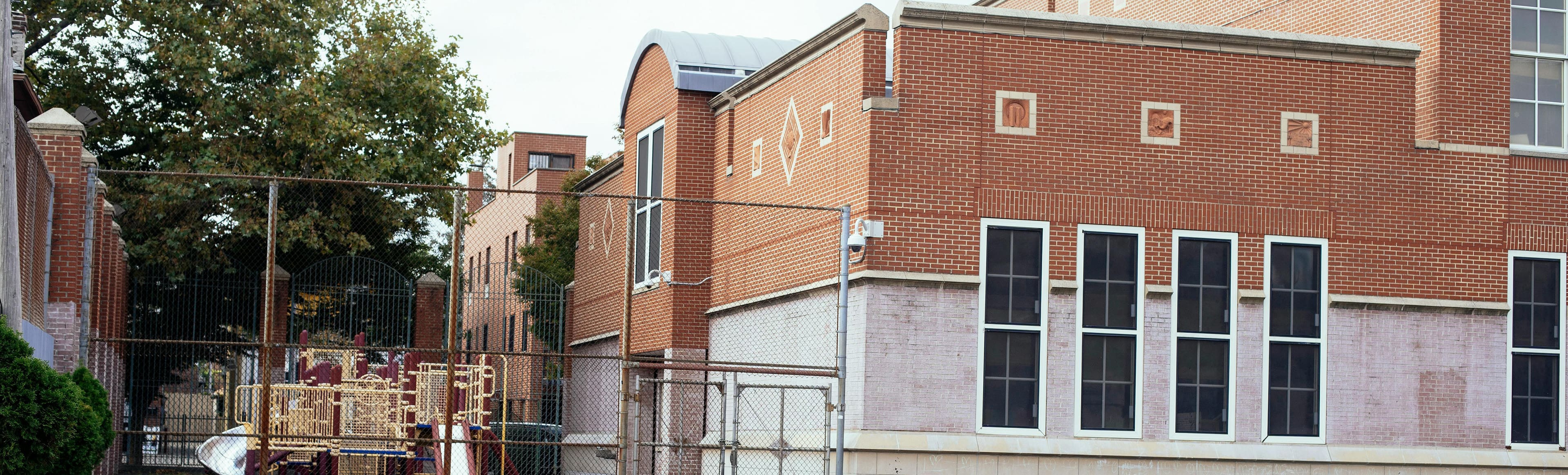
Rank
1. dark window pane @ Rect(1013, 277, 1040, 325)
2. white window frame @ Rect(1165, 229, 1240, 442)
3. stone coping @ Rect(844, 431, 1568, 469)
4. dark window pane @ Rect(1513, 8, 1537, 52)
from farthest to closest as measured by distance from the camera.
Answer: dark window pane @ Rect(1513, 8, 1537, 52), white window frame @ Rect(1165, 229, 1240, 442), dark window pane @ Rect(1013, 277, 1040, 325), stone coping @ Rect(844, 431, 1568, 469)

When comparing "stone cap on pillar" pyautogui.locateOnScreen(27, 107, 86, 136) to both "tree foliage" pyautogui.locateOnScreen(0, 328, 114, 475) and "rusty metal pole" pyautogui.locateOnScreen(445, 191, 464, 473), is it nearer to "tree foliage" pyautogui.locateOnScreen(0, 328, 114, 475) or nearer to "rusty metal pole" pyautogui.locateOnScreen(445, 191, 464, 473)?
"tree foliage" pyautogui.locateOnScreen(0, 328, 114, 475)

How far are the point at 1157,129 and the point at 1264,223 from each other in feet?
5.66

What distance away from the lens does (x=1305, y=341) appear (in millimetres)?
18203

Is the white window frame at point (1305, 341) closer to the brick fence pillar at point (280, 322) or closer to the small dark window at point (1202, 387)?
the small dark window at point (1202, 387)

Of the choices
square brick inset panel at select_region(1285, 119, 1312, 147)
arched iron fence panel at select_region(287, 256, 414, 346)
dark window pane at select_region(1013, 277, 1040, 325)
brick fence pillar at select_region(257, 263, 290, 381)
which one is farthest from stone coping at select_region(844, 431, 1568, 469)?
brick fence pillar at select_region(257, 263, 290, 381)

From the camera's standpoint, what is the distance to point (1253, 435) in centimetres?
1798

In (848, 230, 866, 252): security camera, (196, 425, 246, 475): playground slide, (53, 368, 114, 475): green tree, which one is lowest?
(196, 425, 246, 475): playground slide

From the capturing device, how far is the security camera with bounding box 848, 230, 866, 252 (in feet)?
55.5

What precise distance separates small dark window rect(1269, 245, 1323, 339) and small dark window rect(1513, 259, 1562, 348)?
9.07ft

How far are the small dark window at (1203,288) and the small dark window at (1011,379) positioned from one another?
1890 mm

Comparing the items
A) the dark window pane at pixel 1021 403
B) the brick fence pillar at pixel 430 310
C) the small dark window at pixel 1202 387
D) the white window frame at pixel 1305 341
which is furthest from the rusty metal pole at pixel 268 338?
the brick fence pillar at pixel 430 310

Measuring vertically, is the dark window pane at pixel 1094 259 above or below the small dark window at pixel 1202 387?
above

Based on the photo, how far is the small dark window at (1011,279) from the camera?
1759cm

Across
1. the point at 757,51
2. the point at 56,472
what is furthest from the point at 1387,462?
the point at 56,472
